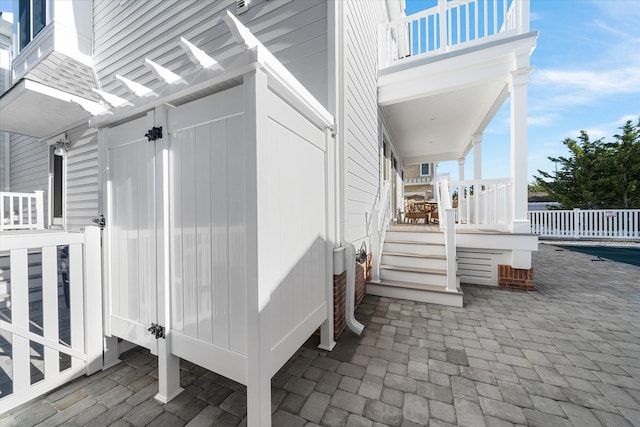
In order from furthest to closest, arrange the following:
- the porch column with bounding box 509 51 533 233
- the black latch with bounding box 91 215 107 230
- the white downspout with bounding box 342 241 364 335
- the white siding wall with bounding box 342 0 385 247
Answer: the porch column with bounding box 509 51 533 233 < the white siding wall with bounding box 342 0 385 247 < the white downspout with bounding box 342 241 364 335 < the black latch with bounding box 91 215 107 230

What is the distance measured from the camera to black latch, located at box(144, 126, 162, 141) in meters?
1.89

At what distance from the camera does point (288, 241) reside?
1.85 m

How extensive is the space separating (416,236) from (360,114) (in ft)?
8.43

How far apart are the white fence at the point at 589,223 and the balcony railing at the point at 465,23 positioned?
Result: 8.65 metres

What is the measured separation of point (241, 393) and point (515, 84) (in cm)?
567

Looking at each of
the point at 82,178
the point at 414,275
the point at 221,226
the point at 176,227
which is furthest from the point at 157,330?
the point at 82,178

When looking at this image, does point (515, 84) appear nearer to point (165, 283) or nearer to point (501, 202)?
point (501, 202)

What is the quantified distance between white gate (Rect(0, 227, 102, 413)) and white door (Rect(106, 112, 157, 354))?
14 centimetres

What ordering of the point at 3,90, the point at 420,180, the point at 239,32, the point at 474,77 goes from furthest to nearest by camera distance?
the point at 420,180, the point at 3,90, the point at 474,77, the point at 239,32

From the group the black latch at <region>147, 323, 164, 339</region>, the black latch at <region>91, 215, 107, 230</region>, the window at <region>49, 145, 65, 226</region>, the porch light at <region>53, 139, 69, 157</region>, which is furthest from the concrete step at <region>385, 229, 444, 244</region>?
the window at <region>49, 145, 65, 226</region>

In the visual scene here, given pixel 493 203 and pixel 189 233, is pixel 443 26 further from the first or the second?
pixel 189 233

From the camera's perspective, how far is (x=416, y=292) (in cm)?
371

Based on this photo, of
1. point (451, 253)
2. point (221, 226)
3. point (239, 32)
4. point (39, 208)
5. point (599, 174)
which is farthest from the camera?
point (599, 174)

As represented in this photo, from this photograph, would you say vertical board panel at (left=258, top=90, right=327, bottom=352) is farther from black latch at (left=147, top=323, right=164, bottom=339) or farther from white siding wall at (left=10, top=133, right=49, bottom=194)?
white siding wall at (left=10, top=133, right=49, bottom=194)
